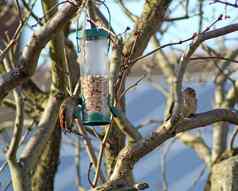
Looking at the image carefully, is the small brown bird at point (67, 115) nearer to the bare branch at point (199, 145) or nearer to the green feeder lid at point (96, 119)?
the green feeder lid at point (96, 119)

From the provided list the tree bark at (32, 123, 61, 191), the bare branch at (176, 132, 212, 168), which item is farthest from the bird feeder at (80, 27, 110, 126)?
the bare branch at (176, 132, 212, 168)

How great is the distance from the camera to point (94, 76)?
2.87 metres

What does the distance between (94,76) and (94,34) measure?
0.19m

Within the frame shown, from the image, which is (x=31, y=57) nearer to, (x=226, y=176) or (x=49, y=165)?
(x=226, y=176)

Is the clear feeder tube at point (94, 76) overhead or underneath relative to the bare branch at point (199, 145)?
overhead

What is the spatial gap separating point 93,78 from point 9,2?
9.83 ft

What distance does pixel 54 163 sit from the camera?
5.04 metres

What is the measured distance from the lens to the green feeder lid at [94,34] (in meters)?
2.88

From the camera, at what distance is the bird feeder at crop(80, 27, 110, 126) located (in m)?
2.76

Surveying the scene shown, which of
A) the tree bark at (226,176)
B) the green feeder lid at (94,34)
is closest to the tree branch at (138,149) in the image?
the green feeder lid at (94,34)

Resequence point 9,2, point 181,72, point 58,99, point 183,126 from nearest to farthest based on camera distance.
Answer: point 181,72
point 183,126
point 58,99
point 9,2

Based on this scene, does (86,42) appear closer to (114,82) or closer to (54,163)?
(114,82)

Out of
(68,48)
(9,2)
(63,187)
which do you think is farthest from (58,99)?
(63,187)

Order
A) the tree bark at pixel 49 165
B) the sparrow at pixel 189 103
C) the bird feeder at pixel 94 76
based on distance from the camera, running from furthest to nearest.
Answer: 1. the tree bark at pixel 49 165
2. the sparrow at pixel 189 103
3. the bird feeder at pixel 94 76
